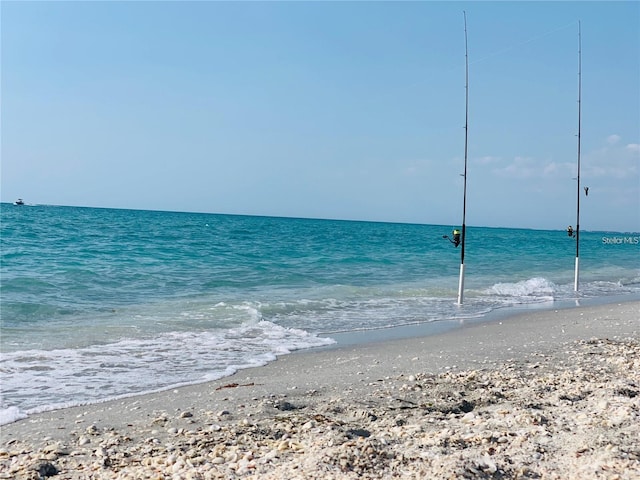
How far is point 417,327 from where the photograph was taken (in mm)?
10891

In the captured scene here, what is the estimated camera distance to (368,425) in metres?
4.61

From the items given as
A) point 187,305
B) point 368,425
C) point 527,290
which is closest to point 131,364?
point 368,425

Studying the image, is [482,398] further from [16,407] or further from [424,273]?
[424,273]

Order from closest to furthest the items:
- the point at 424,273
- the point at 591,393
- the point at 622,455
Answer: the point at 622,455 → the point at 591,393 → the point at 424,273

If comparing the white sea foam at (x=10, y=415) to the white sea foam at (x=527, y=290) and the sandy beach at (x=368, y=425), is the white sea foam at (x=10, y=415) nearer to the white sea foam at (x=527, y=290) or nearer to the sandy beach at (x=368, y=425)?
the sandy beach at (x=368, y=425)

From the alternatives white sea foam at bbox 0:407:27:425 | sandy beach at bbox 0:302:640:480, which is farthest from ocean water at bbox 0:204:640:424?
sandy beach at bbox 0:302:640:480

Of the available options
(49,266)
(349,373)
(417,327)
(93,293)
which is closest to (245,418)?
(349,373)

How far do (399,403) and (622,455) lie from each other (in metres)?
2.01

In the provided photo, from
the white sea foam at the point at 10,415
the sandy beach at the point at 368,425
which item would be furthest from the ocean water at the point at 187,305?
the sandy beach at the point at 368,425

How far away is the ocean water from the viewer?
23.5ft

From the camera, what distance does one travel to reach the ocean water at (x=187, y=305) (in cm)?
715

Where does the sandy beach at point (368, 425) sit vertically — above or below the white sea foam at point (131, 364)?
above

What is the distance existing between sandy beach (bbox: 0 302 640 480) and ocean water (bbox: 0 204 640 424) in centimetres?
101

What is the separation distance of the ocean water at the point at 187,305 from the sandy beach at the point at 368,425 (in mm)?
1015
